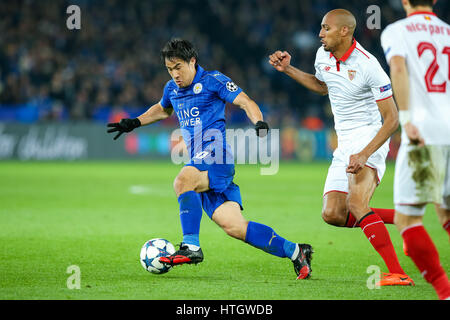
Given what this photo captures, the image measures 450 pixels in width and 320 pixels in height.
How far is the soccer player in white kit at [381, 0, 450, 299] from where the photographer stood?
4375mm

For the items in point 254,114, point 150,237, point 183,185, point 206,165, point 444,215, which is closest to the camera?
point 444,215

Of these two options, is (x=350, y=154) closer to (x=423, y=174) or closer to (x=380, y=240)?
(x=380, y=240)

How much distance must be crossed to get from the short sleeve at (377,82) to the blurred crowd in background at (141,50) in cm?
1822

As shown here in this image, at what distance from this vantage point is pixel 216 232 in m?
9.23

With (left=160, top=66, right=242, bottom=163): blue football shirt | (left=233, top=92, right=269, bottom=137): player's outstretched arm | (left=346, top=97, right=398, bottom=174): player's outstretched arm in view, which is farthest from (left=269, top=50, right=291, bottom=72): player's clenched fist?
(left=346, top=97, right=398, bottom=174): player's outstretched arm

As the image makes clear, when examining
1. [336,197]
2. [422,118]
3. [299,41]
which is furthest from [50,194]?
[299,41]

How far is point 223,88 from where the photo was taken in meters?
6.19

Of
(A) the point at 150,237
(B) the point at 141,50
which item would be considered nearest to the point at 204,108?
(A) the point at 150,237

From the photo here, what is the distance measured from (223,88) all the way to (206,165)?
0.74 m

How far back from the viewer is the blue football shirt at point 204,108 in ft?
20.3

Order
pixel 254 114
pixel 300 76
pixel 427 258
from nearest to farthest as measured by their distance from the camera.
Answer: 1. pixel 427 258
2. pixel 254 114
3. pixel 300 76
